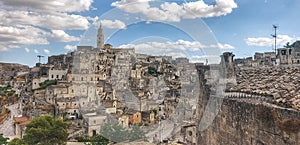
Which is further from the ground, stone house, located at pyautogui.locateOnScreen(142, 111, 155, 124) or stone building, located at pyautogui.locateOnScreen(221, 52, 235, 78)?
stone building, located at pyautogui.locateOnScreen(221, 52, 235, 78)

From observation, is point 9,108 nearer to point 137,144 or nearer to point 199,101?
point 137,144

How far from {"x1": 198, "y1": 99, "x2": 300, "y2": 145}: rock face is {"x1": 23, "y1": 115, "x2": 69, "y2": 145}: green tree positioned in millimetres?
14655

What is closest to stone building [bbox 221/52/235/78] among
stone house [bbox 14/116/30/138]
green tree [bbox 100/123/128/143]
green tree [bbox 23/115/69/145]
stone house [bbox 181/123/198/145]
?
stone house [bbox 181/123/198/145]

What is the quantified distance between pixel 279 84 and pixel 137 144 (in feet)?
18.8

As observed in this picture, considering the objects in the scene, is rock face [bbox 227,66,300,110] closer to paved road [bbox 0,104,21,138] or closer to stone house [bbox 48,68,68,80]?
paved road [bbox 0,104,21,138]

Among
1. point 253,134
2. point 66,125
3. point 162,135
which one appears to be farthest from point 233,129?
point 66,125

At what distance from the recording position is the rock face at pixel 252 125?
3451 mm

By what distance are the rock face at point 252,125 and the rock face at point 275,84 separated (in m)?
0.20

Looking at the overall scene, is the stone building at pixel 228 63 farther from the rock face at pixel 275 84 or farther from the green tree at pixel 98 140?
the green tree at pixel 98 140

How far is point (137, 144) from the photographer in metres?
9.45

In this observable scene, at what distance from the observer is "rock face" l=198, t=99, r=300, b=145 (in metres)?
3.45

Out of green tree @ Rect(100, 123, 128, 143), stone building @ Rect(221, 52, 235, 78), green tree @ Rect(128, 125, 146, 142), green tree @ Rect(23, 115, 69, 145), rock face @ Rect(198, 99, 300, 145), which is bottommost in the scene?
green tree @ Rect(23, 115, 69, 145)

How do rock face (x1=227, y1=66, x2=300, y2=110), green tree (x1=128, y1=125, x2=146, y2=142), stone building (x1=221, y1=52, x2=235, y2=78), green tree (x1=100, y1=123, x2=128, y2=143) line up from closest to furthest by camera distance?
rock face (x1=227, y1=66, x2=300, y2=110) → stone building (x1=221, y1=52, x2=235, y2=78) → green tree (x1=100, y1=123, x2=128, y2=143) → green tree (x1=128, y1=125, x2=146, y2=142)

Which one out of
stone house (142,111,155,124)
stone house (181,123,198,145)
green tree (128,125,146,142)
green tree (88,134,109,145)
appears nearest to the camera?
stone house (181,123,198,145)
